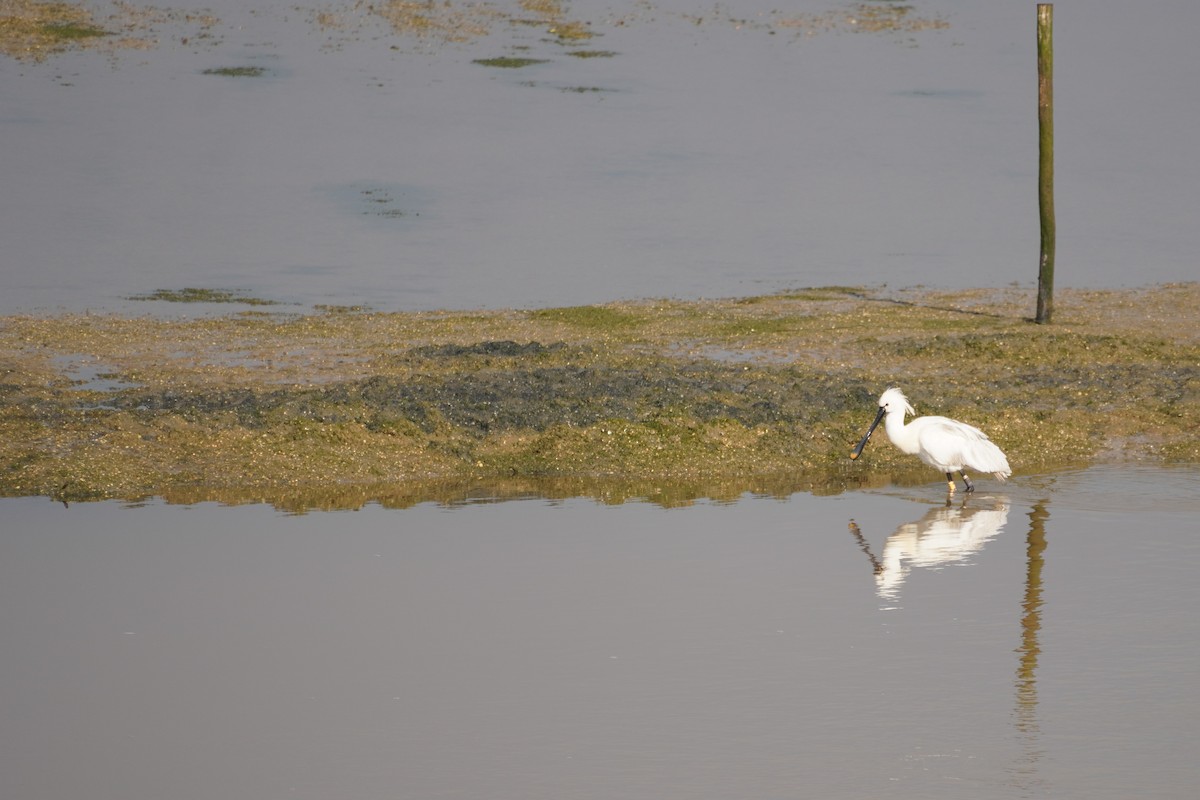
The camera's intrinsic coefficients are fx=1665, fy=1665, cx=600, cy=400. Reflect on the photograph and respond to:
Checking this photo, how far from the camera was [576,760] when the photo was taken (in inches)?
308

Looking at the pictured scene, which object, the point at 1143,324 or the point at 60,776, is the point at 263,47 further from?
the point at 60,776

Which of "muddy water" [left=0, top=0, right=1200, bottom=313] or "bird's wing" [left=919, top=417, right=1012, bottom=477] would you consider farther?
"muddy water" [left=0, top=0, right=1200, bottom=313]

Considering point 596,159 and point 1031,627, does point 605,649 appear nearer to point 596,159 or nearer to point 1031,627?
point 1031,627

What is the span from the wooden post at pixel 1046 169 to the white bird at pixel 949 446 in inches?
324

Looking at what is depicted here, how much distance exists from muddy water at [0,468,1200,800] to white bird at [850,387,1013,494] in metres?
0.36

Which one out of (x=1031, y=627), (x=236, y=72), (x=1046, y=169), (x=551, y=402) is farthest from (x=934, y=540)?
(x=236, y=72)

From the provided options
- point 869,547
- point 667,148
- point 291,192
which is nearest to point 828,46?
point 667,148

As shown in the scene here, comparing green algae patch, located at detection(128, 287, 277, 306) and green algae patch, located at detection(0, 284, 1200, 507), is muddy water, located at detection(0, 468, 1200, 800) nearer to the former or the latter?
green algae patch, located at detection(0, 284, 1200, 507)

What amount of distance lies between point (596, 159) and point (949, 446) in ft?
76.0

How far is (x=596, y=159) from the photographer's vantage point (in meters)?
Answer: 35.8

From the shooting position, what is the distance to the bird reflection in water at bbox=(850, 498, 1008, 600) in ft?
36.7

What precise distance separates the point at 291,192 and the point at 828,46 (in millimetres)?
19791

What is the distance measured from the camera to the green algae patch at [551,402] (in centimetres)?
1416

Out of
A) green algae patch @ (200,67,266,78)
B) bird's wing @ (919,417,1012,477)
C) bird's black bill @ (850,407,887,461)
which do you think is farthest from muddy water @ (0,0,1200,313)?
bird's wing @ (919,417,1012,477)
